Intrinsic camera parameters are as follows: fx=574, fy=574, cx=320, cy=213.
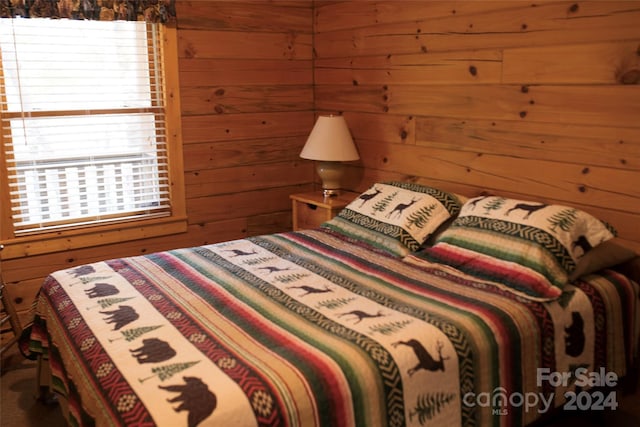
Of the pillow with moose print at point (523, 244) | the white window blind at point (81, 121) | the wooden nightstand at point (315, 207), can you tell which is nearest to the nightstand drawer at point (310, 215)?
the wooden nightstand at point (315, 207)

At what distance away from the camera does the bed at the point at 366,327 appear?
1.58 m

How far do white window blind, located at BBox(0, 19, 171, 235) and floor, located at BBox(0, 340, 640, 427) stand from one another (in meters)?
0.86

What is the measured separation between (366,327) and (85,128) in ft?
7.25

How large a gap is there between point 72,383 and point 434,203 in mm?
1756

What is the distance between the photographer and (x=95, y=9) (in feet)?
10.2

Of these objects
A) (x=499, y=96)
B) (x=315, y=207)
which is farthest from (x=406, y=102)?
(x=315, y=207)

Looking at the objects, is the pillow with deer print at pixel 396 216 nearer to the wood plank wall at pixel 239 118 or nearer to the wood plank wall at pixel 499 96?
the wood plank wall at pixel 499 96

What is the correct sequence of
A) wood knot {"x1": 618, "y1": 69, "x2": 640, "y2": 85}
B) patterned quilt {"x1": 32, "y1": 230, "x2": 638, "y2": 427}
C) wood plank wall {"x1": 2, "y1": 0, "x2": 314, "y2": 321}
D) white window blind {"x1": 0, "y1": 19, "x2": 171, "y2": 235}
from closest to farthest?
Answer: 1. patterned quilt {"x1": 32, "y1": 230, "x2": 638, "y2": 427}
2. wood knot {"x1": 618, "y1": 69, "x2": 640, "y2": 85}
3. white window blind {"x1": 0, "y1": 19, "x2": 171, "y2": 235}
4. wood plank wall {"x1": 2, "y1": 0, "x2": 314, "y2": 321}

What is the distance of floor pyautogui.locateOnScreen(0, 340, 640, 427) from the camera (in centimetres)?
240

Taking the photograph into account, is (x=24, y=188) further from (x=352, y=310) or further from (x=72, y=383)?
(x=352, y=310)

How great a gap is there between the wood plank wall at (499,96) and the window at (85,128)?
121 cm

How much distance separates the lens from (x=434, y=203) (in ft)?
9.16

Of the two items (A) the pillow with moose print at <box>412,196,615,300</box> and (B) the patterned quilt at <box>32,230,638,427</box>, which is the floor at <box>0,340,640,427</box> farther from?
(A) the pillow with moose print at <box>412,196,615,300</box>

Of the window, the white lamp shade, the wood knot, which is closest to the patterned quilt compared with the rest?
the wood knot
